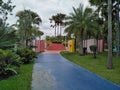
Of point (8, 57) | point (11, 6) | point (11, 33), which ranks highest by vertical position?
point (11, 6)

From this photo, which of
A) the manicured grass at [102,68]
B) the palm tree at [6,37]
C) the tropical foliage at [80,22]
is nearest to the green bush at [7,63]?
the palm tree at [6,37]

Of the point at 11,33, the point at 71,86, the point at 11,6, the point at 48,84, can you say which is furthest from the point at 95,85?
the point at 11,6

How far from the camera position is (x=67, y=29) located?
31.3 meters

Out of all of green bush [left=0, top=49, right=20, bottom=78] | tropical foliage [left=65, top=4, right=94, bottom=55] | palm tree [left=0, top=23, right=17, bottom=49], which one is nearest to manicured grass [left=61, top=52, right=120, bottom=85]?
green bush [left=0, top=49, right=20, bottom=78]

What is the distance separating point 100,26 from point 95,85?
20.7m

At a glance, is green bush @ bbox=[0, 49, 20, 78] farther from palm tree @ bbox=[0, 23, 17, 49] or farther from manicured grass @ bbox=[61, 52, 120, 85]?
manicured grass @ bbox=[61, 52, 120, 85]

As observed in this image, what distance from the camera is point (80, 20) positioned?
30.8 meters

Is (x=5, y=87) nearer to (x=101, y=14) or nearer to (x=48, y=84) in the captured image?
(x=48, y=84)

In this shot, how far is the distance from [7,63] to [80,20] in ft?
61.8

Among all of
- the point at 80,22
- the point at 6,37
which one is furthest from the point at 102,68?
the point at 80,22

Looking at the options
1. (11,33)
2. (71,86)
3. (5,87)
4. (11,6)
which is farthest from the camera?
(11,6)

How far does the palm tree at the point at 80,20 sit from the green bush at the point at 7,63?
56.2ft

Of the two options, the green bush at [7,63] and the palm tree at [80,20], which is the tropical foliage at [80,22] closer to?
the palm tree at [80,20]

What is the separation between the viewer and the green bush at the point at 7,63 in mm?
12278
